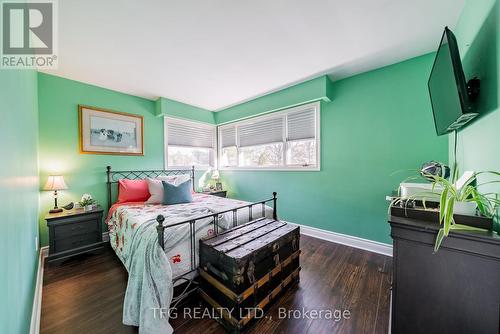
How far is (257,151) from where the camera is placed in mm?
3896

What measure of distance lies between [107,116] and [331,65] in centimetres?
365

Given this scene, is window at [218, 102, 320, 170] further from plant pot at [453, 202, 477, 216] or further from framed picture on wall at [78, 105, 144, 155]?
plant pot at [453, 202, 477, 216]

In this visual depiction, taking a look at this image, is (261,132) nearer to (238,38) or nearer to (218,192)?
(218,192)

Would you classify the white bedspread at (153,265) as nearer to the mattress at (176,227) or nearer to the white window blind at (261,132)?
the mattress at (176,227)

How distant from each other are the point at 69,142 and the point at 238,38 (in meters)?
2.91

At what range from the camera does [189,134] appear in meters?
4.10

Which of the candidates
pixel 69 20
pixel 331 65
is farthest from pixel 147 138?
pixel 331 65

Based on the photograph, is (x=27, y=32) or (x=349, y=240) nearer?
(x=27, y=32)

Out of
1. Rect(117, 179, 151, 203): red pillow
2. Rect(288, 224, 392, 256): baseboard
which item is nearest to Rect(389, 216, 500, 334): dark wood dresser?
Rect(288, 224, 392, 256): baseboard

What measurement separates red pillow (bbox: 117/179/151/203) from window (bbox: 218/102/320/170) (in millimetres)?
1921

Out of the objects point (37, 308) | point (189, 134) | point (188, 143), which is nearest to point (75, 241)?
point (37, 308)

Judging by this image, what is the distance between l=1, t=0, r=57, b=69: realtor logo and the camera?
95cm

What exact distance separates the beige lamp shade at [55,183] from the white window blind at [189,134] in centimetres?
175

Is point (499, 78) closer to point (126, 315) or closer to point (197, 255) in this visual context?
point (197, 255)
